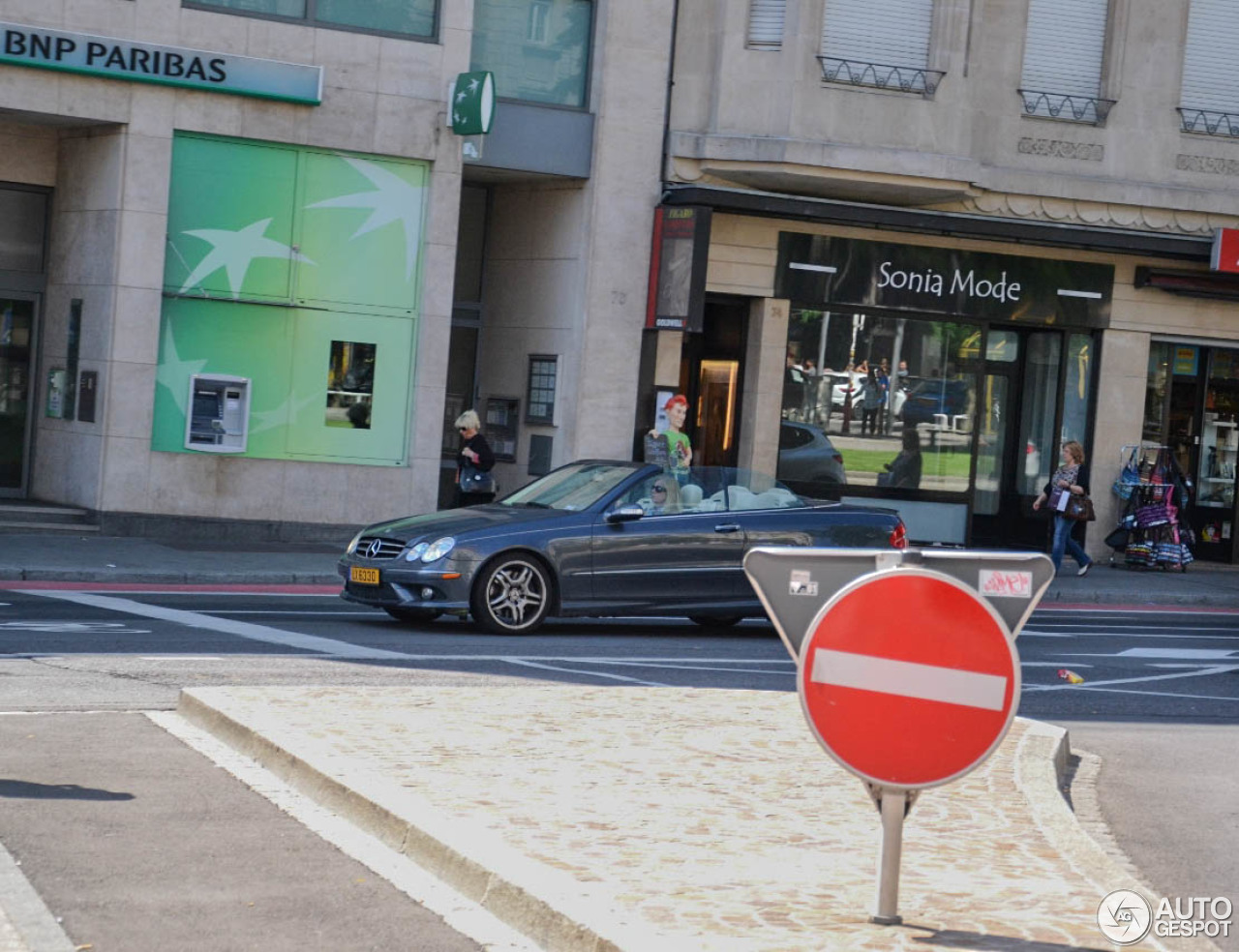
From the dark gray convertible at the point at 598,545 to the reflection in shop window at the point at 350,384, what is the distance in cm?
622

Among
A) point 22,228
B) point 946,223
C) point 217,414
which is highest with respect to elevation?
point 946,223

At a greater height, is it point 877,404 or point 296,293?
point 296,293

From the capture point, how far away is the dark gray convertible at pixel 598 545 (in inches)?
555

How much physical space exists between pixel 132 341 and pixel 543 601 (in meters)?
7.93

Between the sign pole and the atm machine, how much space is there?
629 inches

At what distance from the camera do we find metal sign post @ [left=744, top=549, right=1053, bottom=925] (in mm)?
5309

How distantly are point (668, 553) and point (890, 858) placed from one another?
9204 millimetres

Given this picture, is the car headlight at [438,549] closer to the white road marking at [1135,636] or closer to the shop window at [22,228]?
the white road marking at [1135,636]

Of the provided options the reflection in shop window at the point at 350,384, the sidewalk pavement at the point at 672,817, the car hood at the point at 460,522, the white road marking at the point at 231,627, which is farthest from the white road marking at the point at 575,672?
the reflection in shop window at the point at 350,384

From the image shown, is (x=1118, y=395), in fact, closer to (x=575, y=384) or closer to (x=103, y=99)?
Result: (x=575, y=384)

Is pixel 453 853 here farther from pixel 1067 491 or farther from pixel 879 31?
pixel 879 31

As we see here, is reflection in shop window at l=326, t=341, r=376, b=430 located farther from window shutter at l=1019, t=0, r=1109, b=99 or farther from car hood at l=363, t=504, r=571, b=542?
window shutter at l=1019, t=0, r=1109, b=99

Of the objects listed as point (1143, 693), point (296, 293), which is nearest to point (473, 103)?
point (296, 293)

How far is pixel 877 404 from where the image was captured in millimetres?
24656
